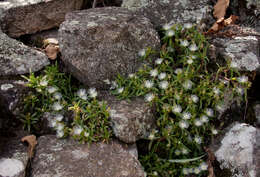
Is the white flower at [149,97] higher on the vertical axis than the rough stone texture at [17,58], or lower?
lower

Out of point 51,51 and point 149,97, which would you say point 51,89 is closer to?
point 51,51

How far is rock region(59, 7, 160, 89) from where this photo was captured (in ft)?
12.0

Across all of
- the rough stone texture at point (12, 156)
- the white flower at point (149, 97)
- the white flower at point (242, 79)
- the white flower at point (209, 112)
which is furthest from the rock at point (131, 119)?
the white flower at point (242, 79)

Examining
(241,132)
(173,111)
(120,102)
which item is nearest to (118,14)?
(120,102)

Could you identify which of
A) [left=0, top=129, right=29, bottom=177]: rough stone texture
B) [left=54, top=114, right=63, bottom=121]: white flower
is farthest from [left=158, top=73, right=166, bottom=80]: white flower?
[left=0, top=129, right=29, bottom=177]: rough stone texture

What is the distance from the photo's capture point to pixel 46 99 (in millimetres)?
3609

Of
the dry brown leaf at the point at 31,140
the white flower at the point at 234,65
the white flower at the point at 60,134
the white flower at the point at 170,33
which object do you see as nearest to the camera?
the dry brown leaf at the point at 31,140

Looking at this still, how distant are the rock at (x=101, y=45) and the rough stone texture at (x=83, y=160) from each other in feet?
2.83

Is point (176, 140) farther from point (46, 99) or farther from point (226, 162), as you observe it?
point (46, 99)

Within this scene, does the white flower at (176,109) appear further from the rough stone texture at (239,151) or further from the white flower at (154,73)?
the rough stone texture at (239,151)

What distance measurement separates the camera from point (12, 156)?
3021 millimetres

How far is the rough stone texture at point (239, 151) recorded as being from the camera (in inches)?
126

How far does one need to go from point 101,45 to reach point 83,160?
1.39 meters

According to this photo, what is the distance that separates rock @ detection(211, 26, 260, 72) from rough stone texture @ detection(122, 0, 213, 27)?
0.46 meters
